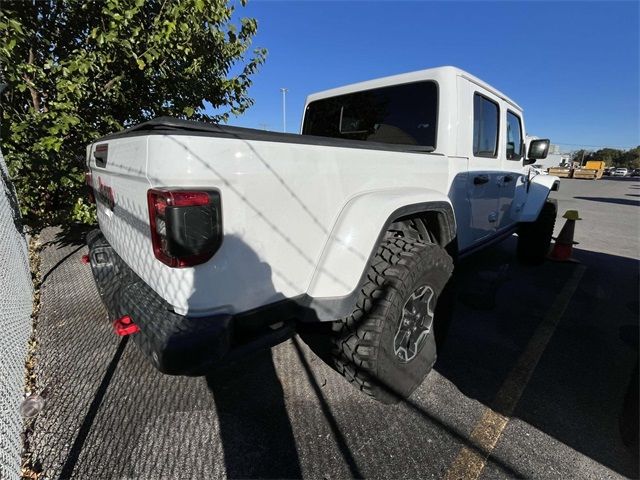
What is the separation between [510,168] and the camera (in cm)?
368

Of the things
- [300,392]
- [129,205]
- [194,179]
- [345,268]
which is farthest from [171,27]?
[300,392]

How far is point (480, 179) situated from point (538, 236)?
2.80 meters

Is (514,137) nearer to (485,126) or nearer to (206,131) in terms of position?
(485,126)

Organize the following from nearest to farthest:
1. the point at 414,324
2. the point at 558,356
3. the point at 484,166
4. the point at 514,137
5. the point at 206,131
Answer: the point at 206,131
the point at 414,324
the point at 558,356
the point at 484,166
the point at 514,137

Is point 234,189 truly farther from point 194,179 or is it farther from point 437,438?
point 437,438

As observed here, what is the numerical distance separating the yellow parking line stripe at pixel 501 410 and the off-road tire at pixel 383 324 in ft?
1.47

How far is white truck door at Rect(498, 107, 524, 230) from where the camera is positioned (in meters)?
3.54

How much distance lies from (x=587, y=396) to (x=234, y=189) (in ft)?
8.92

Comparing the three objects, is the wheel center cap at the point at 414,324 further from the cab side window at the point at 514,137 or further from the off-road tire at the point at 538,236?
the off-road tire at the point at 538,236

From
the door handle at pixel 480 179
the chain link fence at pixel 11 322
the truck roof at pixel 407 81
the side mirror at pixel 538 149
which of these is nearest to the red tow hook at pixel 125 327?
the chain link fence at pixel 11 322

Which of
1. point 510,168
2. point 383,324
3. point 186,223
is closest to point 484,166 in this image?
point 510,168

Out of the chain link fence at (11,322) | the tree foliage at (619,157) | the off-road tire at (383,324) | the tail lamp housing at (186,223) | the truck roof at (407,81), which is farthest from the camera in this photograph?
the tree foliage at (619,157)

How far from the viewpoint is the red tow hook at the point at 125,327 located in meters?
1.51

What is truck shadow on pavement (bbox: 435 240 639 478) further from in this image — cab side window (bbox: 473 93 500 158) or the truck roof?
the truck roof
